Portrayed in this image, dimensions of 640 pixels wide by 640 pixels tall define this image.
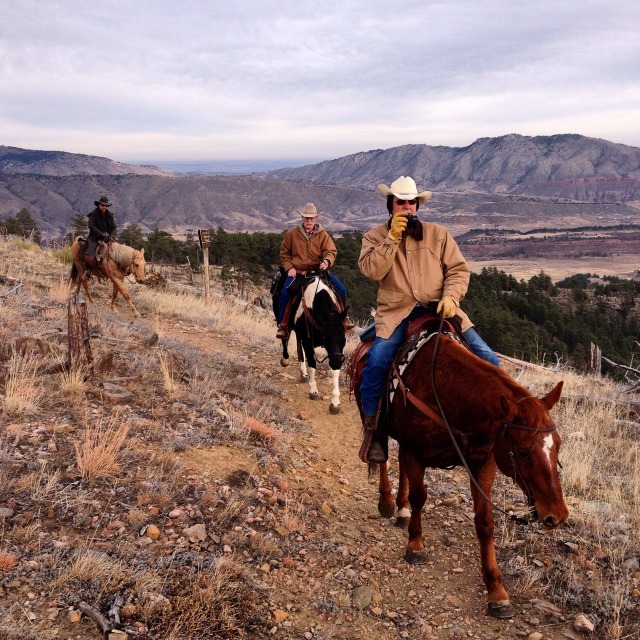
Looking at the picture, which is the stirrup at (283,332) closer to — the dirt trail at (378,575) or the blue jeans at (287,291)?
the blue jeans at (287,291)

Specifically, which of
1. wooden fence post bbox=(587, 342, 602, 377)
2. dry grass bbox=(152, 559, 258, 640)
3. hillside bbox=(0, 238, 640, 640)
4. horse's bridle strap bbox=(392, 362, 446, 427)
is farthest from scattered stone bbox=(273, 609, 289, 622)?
wooden fence post bbox=(587, 342, 602, 377)

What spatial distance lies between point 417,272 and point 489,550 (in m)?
2.24

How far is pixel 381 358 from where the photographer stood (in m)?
4.36

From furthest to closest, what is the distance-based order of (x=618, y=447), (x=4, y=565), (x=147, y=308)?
1. (x=147, y=308)
2. (x=618, y=447)
3. (x=4, y=565)

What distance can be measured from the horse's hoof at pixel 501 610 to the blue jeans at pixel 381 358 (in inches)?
65.6

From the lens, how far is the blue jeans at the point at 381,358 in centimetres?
436

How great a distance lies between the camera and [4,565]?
3.08 m

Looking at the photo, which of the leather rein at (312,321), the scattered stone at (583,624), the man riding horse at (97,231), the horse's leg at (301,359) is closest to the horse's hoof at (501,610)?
the scattered stone at (583,624)

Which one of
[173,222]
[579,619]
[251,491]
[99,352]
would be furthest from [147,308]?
[173,222]

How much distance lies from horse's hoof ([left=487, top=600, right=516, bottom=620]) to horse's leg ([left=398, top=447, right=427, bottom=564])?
2.33 ft

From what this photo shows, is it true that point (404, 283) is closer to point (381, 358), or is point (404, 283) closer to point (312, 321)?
point (381, 358)

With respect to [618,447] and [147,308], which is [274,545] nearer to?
[618,447]

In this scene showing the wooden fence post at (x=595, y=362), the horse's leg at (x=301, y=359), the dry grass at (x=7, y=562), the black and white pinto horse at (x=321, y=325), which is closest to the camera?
the dry grass at (x=7, y=562)

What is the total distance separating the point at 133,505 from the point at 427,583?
7.84ft
